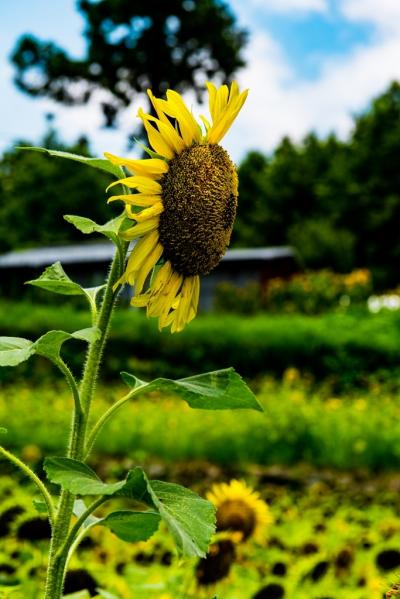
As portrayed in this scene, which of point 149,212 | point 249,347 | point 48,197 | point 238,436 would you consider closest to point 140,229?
point 149,212

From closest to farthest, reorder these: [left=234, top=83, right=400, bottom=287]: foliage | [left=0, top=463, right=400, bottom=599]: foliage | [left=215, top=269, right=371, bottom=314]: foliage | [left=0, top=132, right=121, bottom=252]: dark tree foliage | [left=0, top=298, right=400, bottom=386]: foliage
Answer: [left=0, top=463, right=400, bottom=599]: foliage → [left=0, top=298, right=400, bottom=386]: foliage → [left=215, top=269, right=371, bottom=314]: foliage → [left=234, top=83, right=400, bottom=287]: foliage → [left=0, top=132, right=121, bottom=252]: dark tree foliage

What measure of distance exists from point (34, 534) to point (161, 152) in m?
1.33

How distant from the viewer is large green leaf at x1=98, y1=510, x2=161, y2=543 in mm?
1134

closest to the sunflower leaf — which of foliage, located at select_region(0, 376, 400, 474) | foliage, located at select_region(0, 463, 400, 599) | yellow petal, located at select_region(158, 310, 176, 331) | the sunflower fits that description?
yellow petal, located at select_region(158, 310, 176, 331)

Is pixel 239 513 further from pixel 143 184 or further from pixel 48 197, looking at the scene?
pixel 48 197

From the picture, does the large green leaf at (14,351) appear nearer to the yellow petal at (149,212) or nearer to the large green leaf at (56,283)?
the large green leaf at (56,283)

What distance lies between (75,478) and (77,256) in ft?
77.8

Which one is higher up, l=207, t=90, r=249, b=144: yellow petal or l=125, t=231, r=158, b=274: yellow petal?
l=207, t=90, r=249, b=144: yellow petal

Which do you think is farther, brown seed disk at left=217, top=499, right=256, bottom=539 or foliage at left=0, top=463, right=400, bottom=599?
brown seed disk at left=217, top=499, right=256, bottom=539

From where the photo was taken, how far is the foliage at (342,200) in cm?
3028

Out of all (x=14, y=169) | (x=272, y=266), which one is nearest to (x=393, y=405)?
(x=272, y=266)

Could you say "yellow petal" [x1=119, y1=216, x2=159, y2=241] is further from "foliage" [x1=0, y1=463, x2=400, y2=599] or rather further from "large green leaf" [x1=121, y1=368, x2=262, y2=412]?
"foliage" [x1=0, y1=463, x2=400, y2=599]

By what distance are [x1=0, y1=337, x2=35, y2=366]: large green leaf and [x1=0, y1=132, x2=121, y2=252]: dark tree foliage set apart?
33982 millimetres

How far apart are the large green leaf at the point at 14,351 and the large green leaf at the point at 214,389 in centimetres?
17
